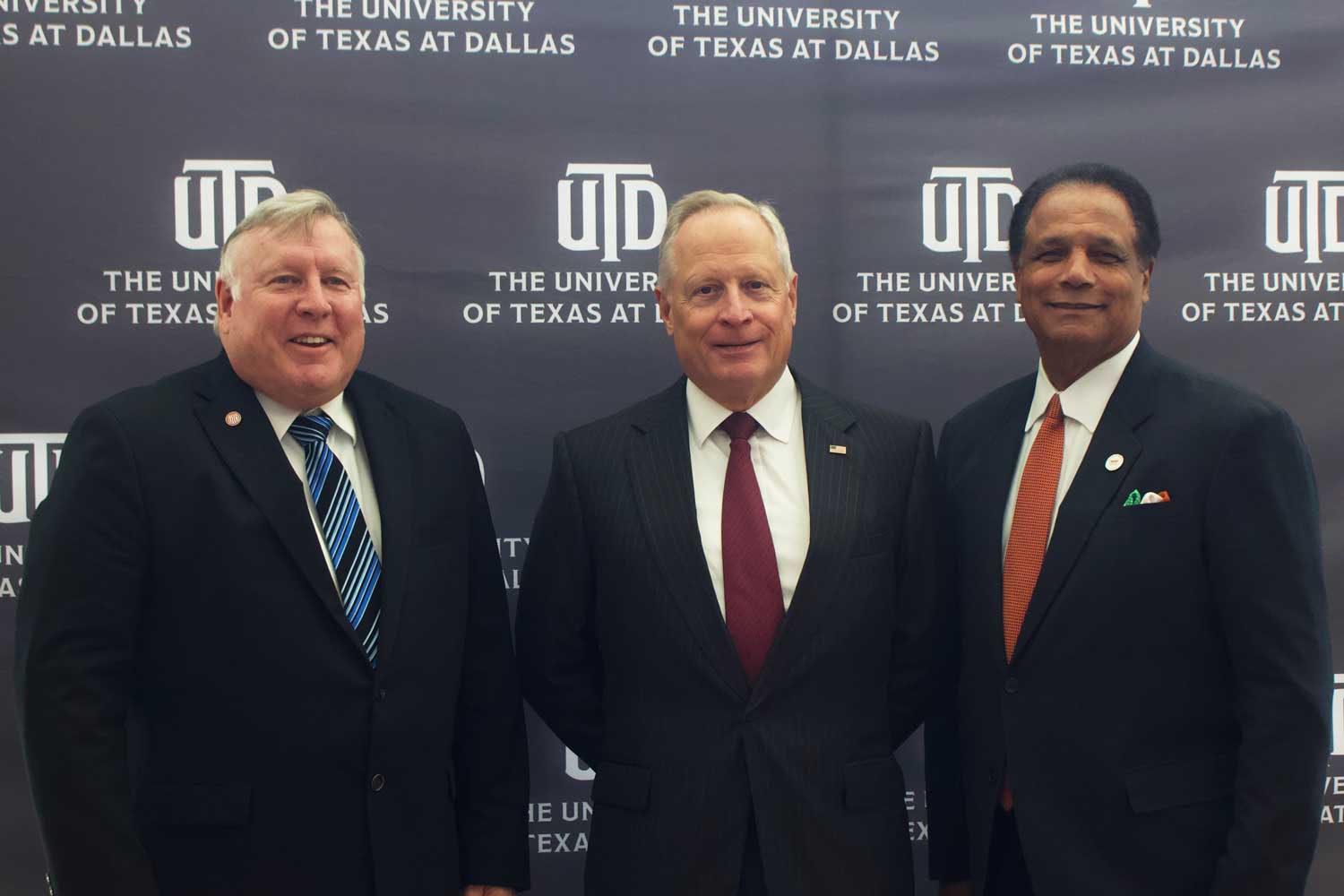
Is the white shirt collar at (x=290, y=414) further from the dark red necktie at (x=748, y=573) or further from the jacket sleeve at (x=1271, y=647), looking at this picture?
the jacket sleeve at (x=1271, y=647)

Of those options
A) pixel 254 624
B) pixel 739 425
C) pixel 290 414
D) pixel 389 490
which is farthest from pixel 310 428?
pixel 739 425

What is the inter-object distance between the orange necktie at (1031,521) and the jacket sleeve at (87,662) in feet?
4.79

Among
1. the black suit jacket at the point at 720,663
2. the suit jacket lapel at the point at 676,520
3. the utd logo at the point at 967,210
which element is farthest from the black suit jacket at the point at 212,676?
the utd logo at the point at 967,210

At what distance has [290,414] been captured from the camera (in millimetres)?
2000

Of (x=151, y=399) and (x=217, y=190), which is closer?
(x=151, y=399)

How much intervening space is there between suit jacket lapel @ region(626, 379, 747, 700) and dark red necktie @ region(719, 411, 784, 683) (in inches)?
1.4

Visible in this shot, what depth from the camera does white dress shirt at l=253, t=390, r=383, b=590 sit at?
197 cm

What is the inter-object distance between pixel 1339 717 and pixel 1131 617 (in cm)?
143

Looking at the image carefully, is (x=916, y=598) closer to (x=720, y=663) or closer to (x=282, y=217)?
(x=720, y=663)

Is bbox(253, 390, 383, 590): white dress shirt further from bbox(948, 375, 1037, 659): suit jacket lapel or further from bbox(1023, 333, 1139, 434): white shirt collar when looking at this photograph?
bbox(1023, 333, 1139, 434): white shirt collar

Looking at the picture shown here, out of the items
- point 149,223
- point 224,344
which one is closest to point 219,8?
point 149,223

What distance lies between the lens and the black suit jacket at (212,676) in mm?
1797

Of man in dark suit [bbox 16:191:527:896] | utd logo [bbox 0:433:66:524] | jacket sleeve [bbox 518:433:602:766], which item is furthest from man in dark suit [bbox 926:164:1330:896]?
utd logo [bbox 0:433:66:524]

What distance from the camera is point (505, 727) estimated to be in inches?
84.5
